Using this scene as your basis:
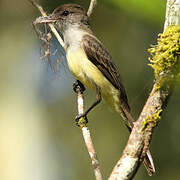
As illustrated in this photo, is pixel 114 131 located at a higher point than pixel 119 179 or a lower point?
lower

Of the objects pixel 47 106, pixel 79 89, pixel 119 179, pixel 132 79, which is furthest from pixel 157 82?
pixel 47 106

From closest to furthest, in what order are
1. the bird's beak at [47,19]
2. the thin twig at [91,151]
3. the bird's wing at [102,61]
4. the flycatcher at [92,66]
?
the thin twig at [91,151] → the bird's beak at [47,19] → the flycatcher at [92,66] → the bird's wing at [102,61]

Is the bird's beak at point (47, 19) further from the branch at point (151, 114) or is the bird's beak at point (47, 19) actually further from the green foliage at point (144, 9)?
the green foliage at point (144, 9)


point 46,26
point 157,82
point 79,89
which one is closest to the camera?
point 157,82

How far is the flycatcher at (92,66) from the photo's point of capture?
15.2 ft

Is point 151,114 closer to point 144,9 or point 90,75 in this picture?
point 144,9

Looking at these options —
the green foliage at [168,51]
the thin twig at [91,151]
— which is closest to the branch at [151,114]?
the green foliage at [168,51]

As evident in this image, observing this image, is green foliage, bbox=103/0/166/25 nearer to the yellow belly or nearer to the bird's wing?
the yellow belly

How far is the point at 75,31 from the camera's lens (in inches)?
197

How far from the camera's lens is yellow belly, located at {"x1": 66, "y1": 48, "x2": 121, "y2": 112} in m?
4.60

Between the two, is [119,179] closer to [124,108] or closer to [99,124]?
[124,108]

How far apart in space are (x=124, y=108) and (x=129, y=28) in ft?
11.2

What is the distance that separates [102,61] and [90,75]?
30 cm

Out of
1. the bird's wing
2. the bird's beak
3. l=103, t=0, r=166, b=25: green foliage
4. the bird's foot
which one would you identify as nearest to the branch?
l=103, t=0, r=166, b=25: green foliage
